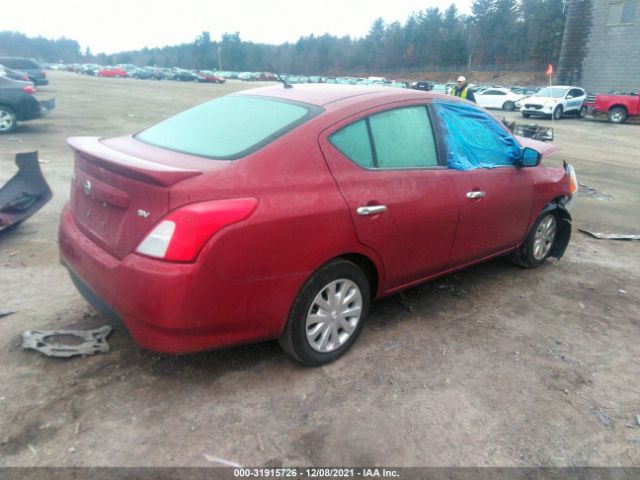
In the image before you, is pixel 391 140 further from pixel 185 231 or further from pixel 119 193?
pixel 119 193

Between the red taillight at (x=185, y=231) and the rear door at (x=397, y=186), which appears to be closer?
the red taillight at (x=185, y=231)

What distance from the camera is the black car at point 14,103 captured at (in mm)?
11773

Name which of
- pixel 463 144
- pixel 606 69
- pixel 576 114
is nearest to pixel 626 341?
pixel 463 144

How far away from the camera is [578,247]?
583 centimetres

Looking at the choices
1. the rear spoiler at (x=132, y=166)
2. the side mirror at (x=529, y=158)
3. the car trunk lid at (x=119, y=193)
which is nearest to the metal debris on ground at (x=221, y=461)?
the car trunk lid at (x=119, y=193)

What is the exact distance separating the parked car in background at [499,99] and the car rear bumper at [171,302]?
29.6 meters

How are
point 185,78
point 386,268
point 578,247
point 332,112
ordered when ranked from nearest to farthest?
point 332,112 → point 386,268 → point 578,247 → point 185,78

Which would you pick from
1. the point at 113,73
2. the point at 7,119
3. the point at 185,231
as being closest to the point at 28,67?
the point at 7,119

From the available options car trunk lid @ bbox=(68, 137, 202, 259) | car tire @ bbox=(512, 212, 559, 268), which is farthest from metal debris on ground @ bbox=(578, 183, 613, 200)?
car trunk lid @ bbox=(68, 137, 202, 259)

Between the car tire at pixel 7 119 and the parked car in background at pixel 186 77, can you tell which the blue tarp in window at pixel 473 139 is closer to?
the car tire at pixel 7 119

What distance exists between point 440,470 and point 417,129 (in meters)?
2.20

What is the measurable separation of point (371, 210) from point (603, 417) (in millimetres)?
1735

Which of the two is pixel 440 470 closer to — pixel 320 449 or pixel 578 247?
pixel 320 449

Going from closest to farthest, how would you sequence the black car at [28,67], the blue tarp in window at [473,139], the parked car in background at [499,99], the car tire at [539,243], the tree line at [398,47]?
the blue tarp in window at [473,139] → the car tire at [539,243] → the black car at [28,67] → the parked car in background at [499,99] → the tree line at [398,47]
